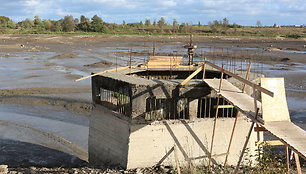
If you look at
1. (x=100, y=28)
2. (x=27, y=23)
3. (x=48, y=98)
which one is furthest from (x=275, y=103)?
(x=27, y=23)

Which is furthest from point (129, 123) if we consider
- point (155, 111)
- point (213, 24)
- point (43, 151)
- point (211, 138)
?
point (213, 24)

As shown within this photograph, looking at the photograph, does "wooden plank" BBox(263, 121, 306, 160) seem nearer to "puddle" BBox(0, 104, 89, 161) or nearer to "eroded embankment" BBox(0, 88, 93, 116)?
"puddle" BBox(0, 104, 89, 161)

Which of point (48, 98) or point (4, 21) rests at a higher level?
point (4, 21)

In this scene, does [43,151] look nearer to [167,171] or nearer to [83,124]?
[83,124]

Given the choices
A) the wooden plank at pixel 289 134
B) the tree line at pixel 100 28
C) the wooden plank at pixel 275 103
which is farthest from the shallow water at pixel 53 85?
the tree line at pixel 100 28

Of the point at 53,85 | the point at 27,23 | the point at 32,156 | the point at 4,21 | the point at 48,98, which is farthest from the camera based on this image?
the point at 27,23

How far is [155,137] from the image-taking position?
1009 cm

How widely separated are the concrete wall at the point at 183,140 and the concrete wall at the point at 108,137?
1.07ft

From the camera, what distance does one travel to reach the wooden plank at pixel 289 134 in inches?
230

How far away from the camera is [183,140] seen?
33.7 feet

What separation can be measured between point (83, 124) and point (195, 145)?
27.5 feet

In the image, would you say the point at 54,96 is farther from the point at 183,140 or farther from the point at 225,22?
the point at 225,22

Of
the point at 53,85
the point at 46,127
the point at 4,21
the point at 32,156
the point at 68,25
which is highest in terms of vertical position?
the point at 4,21

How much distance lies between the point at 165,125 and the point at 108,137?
1.73m
